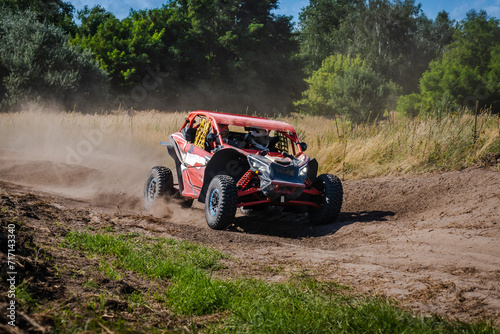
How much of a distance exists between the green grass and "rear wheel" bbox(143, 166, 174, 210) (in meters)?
4.34

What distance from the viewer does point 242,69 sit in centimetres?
4694

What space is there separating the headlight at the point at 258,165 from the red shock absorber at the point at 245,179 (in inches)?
10.4

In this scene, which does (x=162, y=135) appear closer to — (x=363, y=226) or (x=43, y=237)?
(x=363, y=226)

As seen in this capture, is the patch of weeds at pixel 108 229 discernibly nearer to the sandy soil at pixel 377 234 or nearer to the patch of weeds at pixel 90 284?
the sandy soil at pixel 377 234

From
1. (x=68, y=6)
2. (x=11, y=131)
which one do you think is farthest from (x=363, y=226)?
(x=68, y=6)

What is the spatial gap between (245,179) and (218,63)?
4184 centimetres

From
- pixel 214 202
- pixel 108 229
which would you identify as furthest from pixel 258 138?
pixel 108 229

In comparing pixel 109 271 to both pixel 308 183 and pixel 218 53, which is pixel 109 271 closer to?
pixel 308 183

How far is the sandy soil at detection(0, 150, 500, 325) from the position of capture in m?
4.20

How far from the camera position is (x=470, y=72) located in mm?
38469

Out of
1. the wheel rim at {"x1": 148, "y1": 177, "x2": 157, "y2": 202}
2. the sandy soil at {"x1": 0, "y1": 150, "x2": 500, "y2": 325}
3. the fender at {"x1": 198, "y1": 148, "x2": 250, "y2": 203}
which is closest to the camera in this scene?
the sandy soil at {"x1": 0, "y1": 150, "x2": 500, "y2": 325}

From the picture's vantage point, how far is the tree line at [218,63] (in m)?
33.7

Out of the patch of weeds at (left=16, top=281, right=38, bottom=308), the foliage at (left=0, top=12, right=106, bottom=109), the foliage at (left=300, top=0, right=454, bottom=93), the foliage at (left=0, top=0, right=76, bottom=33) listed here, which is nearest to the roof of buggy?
the patch of weeds at (left=16, top=281, right=38, bottom=308)

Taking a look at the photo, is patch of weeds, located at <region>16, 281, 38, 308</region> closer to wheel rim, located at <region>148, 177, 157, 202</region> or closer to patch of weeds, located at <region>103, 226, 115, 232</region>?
patch of weeds, located at <region>103, 226, 115, 232</region>
